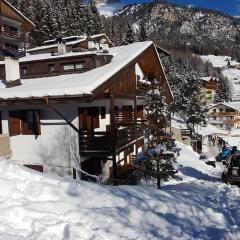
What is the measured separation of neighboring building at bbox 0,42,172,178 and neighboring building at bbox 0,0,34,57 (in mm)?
27735

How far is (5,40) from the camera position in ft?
161

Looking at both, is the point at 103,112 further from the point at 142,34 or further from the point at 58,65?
the point at 142,34

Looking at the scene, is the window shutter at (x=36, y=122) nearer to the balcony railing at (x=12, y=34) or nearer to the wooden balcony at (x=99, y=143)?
the wooden balcony at (x=99, y=143)

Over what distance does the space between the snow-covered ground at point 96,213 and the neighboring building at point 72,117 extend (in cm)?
683

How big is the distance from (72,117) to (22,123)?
3.05 m

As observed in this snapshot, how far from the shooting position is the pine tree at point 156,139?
17.3 metres

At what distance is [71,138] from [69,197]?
9.65 metres

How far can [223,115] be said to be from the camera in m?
92.4

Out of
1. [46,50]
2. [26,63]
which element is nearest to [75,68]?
[26,63]

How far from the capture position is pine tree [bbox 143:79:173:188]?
56.9ft

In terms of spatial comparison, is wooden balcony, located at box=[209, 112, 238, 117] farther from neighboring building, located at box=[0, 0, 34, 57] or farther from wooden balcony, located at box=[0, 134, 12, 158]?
wooden balcony, located at box=[0, 134, 12, 158]

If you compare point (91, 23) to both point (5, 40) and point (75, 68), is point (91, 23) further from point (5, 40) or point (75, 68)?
point (75, 68)

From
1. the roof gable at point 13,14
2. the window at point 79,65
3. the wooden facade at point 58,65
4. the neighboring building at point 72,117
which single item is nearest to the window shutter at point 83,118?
the neighboring building at point 72,117

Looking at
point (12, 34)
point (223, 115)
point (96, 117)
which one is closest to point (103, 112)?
point (96, 117)
